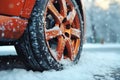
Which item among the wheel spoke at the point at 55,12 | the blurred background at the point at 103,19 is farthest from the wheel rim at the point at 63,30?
the blurred background at the point at 103,19

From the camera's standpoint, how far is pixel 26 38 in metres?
3.21

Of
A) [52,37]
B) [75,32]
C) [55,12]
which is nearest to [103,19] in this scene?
[75,32]

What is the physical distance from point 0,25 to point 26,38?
0.39m

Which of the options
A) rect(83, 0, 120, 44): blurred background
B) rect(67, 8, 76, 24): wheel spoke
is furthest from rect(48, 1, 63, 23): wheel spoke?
rect(83, 0, 120, 44): blurred background

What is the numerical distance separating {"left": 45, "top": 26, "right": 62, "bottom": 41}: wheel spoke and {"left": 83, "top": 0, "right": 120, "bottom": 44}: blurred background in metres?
55.4

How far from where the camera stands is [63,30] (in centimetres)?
370

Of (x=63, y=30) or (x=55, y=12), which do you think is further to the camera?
(x=63, y=30)

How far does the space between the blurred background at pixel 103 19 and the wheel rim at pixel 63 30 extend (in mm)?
54870

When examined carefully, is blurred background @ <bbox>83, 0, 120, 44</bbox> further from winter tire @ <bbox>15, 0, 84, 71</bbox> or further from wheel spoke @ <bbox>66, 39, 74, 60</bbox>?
wheel spoke @ <bbox>66, 39, 74, 60</bbox>

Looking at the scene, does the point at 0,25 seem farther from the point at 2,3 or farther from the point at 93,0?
the point at 93,0

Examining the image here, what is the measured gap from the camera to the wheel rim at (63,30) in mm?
3510

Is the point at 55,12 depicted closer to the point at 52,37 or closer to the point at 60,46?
the point at 52,37

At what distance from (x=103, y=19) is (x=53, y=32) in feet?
208

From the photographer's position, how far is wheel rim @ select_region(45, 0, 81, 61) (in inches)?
138
